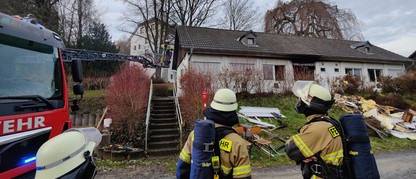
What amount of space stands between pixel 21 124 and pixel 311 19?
25668 mm

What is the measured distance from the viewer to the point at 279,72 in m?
14.4

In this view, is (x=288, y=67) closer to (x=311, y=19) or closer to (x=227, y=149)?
(x=311, y=19)

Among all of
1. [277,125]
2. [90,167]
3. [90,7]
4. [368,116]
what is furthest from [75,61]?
[90,7]

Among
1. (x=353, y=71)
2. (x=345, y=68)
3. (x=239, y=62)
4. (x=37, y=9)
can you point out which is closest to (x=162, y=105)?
(x=239, y=62)

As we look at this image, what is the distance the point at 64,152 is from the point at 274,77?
583 inches

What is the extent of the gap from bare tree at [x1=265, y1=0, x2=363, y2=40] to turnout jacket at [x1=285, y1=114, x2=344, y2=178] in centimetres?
2319

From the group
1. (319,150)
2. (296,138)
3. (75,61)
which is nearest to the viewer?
(319,150)

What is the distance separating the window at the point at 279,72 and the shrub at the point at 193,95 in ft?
22.2

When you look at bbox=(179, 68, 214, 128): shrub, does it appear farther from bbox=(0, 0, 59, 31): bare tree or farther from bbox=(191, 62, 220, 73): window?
bbox=(0, 0, 59, 31): bare tree

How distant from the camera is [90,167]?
1.58m

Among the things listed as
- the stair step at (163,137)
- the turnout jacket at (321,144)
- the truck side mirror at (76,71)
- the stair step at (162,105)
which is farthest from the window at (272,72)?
the truck side mirror at (76,71)

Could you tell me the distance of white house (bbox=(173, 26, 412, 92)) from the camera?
44.0 ft

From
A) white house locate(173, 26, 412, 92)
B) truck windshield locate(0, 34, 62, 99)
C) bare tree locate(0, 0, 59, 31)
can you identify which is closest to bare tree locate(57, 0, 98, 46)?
bare tree locate(0, 0, 59, 31)

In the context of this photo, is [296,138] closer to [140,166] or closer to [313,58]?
[140,166]
